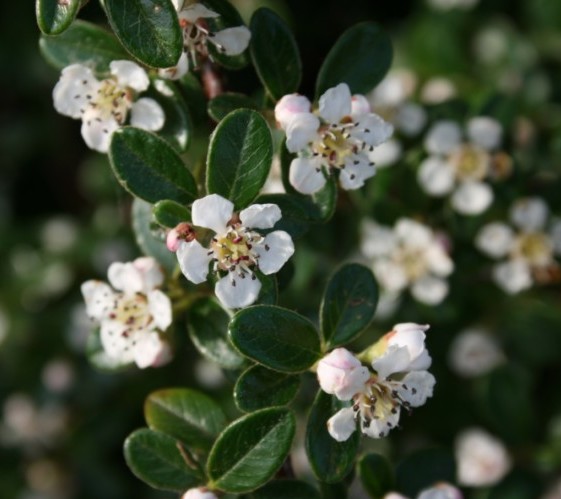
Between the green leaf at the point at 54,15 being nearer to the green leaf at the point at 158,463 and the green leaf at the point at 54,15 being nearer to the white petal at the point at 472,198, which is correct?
the green leaf at the point at 158,463

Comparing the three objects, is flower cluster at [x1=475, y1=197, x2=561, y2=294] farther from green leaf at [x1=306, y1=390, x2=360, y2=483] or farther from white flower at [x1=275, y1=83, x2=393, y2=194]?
green leaf at [x1=306, y1=390, x2=360, y2=483]

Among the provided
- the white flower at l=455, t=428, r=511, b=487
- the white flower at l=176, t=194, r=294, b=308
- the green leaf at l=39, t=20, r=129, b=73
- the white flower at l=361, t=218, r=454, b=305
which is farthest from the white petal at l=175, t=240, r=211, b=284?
the white flower at l=455, t=428, r=511, b=487

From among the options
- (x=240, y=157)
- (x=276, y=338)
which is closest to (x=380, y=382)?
(x=276, y=338)

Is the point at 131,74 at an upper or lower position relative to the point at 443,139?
upper

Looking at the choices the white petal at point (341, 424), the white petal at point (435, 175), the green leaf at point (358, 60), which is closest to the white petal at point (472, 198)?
the white petal at point (435, 175)

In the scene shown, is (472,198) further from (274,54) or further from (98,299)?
(98,299)

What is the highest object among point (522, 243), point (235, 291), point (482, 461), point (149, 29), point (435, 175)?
point (149, 29)
